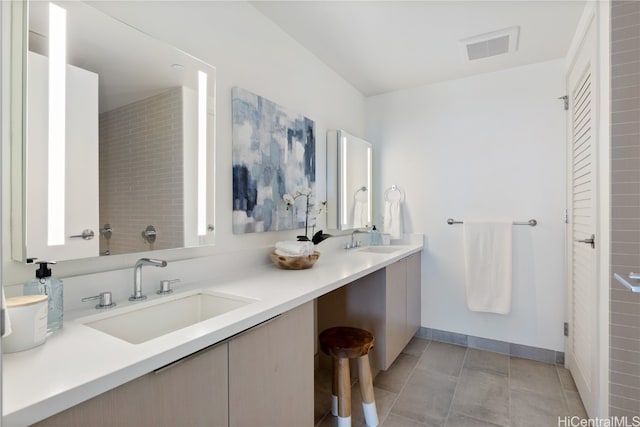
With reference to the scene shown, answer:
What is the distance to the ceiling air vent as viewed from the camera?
2.16 m

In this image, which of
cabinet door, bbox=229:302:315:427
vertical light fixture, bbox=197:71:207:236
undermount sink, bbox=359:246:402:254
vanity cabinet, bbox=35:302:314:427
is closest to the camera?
vanity cabinet, bbox=35:302:314:427

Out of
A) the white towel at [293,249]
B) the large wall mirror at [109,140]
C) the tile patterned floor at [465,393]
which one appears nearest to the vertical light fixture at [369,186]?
the tile patterned floor at [465,393]

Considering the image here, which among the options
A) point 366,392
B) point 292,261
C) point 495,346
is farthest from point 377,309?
point 495,346

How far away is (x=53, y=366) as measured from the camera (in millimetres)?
748

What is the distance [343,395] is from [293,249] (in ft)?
2.54

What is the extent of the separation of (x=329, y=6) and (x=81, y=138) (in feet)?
4.74

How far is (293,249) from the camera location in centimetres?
182

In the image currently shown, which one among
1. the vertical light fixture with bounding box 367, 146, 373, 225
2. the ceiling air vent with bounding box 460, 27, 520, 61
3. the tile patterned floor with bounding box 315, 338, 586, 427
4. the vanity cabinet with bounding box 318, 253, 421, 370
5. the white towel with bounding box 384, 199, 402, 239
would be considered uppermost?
the ceiling air vent with bounding box 460, 27, 520, 61

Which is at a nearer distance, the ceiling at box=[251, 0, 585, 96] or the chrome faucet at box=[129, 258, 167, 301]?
the chrome faucet at box=[129, 258, 167, 301]

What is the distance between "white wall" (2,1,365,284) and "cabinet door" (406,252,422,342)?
3.07 ft

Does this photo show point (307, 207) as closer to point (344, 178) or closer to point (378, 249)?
point (344, 178)

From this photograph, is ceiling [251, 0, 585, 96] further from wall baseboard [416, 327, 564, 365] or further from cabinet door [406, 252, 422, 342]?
wall baseboard [416, 327, 564, 365]

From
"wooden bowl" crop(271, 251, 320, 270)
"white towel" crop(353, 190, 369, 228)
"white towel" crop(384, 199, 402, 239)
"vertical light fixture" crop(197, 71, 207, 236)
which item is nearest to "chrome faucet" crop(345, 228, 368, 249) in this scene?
"white towel" crop(353, 190, 369, 228)

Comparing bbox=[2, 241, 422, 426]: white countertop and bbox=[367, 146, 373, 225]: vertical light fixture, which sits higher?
bbox=[367, 146, 373, 225]: vertical light fixture
